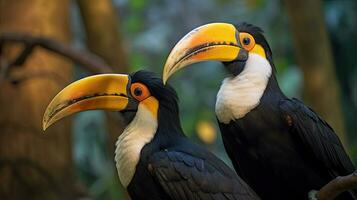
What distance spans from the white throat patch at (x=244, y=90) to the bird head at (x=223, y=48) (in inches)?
0.6

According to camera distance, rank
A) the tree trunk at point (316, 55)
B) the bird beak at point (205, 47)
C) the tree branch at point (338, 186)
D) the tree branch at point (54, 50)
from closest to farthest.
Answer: the tree branch at point (338, 186) < the bird beak at point (205, 47) < the tree branch at point (54, 50) < the tree trunk at point (316, 55)

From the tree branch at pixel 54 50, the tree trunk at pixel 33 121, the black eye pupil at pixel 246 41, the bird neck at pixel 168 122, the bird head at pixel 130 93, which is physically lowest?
the tree trunk at pixel 33 121

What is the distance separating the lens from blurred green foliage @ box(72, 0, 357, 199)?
625 cm

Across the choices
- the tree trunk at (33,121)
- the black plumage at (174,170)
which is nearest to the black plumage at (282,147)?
the black plumage at (174,170)

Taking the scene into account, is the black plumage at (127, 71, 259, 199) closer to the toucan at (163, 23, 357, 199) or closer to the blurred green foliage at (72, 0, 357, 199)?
the toucan at (163, 23, 357, 199)

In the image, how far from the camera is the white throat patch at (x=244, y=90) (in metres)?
2.59

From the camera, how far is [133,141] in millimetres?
2551

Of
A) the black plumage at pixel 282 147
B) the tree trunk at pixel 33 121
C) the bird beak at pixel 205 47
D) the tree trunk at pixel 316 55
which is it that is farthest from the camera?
the tree trunk at pixel 316 55

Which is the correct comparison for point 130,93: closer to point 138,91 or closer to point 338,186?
point 138,91

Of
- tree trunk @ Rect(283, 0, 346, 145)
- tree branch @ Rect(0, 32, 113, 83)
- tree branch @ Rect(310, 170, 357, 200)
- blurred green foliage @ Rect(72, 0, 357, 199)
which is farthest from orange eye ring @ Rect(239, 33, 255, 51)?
blurred green foliage @ Rect(72, 0, 357, 199)

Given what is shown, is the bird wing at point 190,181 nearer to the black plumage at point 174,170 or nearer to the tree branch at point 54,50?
the black plumage at point 174,170

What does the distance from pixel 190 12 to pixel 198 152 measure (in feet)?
27.6

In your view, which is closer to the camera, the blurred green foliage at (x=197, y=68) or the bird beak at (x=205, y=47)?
the bird beak at (x=205, y=47)

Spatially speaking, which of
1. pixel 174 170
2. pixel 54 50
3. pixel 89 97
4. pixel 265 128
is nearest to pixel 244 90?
pixel 265 128
